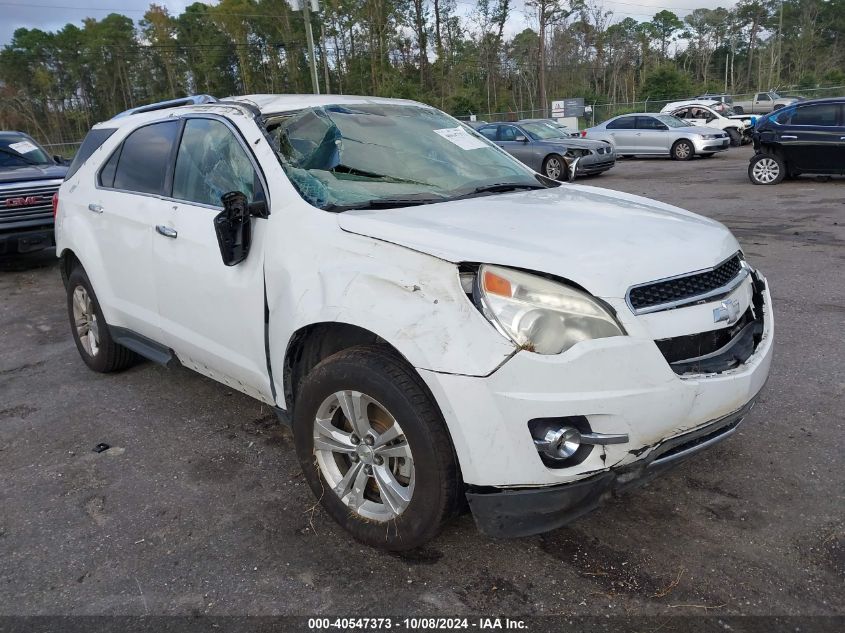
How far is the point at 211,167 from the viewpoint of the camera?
3.51 m

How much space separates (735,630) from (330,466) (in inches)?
63.8

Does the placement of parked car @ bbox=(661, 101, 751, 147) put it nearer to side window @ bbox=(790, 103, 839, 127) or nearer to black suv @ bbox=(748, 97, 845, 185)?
black suv @ bbox=(748, 97, 845, 185)

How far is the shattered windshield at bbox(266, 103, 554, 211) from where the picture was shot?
306cm

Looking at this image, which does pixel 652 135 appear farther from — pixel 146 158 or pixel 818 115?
pixel 146 158

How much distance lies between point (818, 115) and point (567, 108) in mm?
27224

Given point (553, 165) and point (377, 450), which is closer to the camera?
point (377, 450)

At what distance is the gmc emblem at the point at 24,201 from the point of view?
891 cm

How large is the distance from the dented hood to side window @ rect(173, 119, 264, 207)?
0.78 metres

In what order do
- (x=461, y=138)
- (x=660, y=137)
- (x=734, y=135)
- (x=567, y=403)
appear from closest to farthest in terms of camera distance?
(x=567, y=403) < (x=461, y=138) < (x=660, y=137) < (x=734, y=135)

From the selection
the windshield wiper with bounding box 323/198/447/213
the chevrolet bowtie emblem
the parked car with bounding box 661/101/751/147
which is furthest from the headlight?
the parked car with bounding box 661/101/751/147

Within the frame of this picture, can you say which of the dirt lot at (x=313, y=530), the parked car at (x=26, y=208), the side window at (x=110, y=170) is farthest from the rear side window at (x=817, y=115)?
the parked car at (x=26, y=208)

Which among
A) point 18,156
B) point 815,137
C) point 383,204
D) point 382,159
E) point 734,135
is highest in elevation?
point 18,156

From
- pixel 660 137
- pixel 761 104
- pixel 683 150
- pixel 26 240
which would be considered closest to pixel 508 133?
pixel 660 137

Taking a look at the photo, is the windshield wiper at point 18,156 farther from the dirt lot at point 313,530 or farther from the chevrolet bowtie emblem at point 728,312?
the chevrolet bowtie emblem at point 728,312
